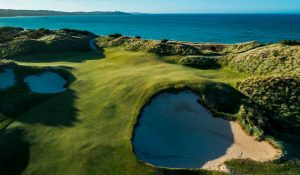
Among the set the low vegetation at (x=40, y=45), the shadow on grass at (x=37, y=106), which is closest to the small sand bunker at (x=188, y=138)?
the shadow on grass at (x=37, y=106)

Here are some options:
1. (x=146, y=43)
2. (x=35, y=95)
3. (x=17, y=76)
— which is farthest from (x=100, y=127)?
(x=146, y=43)

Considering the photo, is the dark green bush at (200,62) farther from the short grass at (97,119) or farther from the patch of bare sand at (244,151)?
the patch of bare sand at (244,151)

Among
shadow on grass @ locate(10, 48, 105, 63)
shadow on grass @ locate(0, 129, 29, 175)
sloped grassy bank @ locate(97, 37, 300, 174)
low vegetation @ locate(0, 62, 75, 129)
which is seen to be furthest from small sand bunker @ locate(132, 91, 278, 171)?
shadow on grass @ locate(10, 48, 105, 63)

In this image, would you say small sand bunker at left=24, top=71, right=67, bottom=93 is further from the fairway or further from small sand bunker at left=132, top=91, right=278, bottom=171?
small sand bunker at left=132, top=91, right=278, bottom=171

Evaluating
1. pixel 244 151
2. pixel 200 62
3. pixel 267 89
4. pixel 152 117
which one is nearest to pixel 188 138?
pixel 152 117

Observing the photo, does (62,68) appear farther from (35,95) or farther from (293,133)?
(293,133)

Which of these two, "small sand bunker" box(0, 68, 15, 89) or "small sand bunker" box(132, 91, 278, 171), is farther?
"small sand bunker" box(0, 68, 15, 89)
